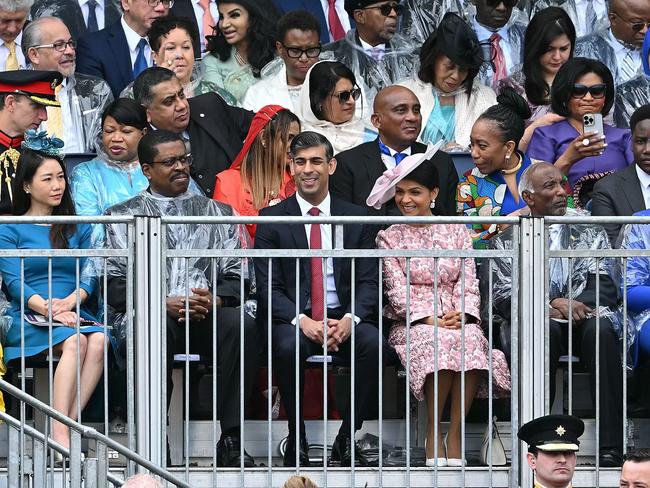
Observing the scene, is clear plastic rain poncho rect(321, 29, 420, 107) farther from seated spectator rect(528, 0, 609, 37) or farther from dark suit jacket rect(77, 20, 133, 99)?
dark suit jacket rect(77, 20, 133, 99)

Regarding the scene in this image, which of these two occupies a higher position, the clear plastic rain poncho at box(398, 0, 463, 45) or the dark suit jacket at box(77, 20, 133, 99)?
the clear plastic rain poncho at box(398, 0, 463, 45)

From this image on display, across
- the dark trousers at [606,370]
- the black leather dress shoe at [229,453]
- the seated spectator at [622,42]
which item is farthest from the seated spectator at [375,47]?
the black leather dress shoe at [229,453]

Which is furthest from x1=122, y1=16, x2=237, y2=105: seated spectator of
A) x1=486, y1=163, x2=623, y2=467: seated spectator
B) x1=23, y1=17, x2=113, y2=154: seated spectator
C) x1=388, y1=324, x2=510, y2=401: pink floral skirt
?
x1=388, y1=324, x2=510, y2=401: pink floral skirt

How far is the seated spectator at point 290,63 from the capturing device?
1305cm

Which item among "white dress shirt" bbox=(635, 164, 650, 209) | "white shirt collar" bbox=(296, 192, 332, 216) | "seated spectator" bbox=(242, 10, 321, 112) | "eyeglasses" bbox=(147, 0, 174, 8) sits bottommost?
"white shirt collar" bbox=(296, 192, 332, 216)

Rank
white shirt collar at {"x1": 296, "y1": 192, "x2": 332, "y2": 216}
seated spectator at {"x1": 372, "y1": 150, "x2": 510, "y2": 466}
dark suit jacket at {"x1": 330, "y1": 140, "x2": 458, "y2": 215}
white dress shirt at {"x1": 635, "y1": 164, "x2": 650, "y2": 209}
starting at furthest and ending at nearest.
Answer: dark suit jacket at {"x1": 330, "y1": 140, "x2": 458, "y2": 215}
white dress shirt at {"x1": 635, "y1": 164, "x2": 650, "y2": 209}
white shirt collar at {"x1": 296, "y1": 192, "x2": 332, "y2": 216}
seated spectator at {"x1": 372, "y1": 150, "x2": 510, "y2": 466}

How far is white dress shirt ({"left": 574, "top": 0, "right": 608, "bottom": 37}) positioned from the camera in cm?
1363

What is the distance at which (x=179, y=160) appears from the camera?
37.5 feet

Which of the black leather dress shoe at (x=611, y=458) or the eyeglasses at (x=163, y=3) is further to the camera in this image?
the eyeglasses at (x=163, y=3)

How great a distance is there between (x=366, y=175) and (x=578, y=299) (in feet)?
5.94

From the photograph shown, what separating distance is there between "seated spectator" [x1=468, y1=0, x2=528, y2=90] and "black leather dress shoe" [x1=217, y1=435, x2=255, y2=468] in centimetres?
407

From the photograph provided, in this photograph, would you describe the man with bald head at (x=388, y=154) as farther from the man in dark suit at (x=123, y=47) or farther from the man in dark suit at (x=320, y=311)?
the man in dark suit at (x=123, y=47)

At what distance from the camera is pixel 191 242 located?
35.8ft

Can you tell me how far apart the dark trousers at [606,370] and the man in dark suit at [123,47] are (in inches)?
165
